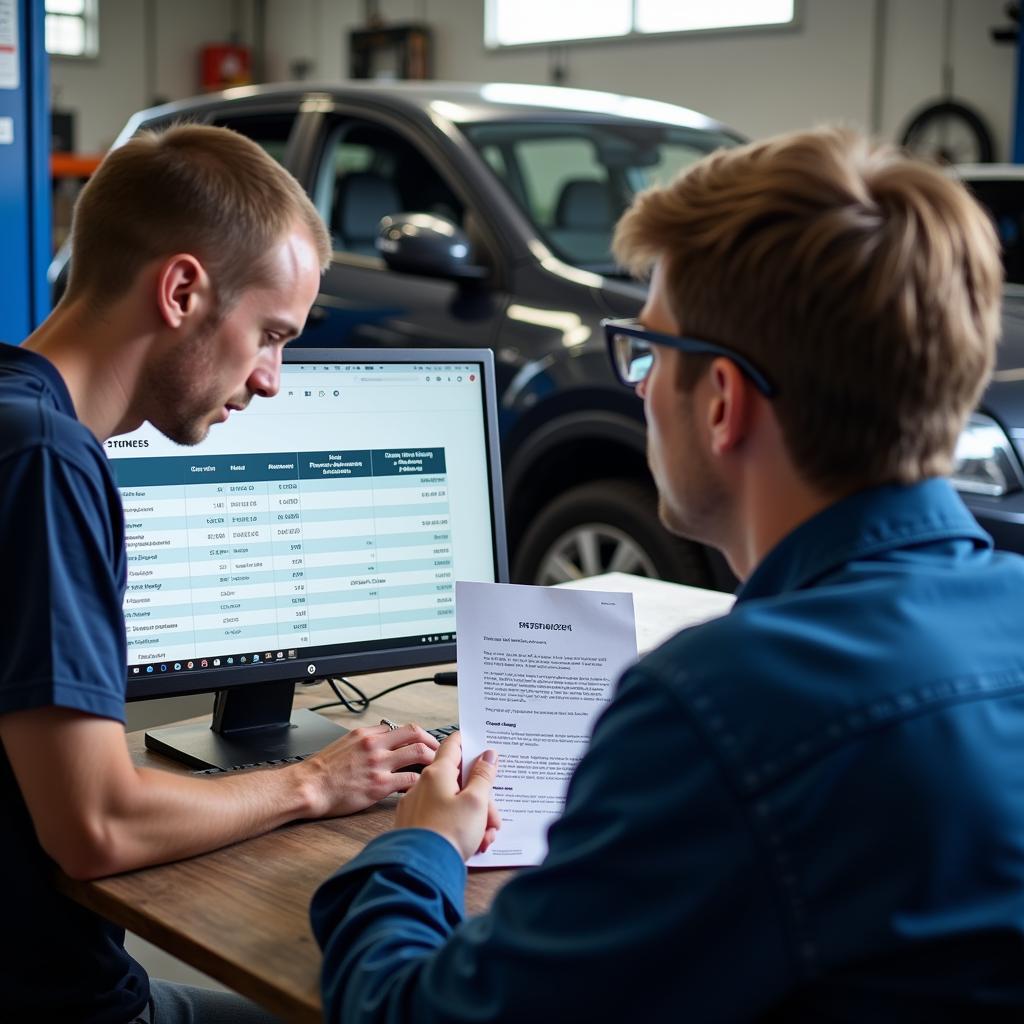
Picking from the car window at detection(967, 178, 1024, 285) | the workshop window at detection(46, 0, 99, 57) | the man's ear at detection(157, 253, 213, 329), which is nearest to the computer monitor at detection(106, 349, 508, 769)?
the man's ear at detection(157, 253, 213, 329)

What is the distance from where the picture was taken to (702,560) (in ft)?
12.1

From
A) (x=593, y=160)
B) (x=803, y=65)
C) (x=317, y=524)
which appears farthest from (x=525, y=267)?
(x=803, y=65)

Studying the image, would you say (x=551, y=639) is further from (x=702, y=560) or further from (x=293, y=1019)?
(x=702, y=560)

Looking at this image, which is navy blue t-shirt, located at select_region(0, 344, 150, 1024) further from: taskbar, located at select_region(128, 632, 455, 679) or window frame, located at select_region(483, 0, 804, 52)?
window frame, located at select_region(483, 0, 804, 52)

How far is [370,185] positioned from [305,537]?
3555 mm

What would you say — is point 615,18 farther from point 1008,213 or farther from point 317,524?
point 317,524

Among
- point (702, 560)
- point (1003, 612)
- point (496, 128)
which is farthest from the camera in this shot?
point (496, 128)

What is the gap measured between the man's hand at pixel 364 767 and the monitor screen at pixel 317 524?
19cm

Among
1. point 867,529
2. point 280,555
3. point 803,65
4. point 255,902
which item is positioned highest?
point 803,65

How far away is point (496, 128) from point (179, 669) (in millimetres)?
3100

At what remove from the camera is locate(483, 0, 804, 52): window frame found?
1103cm

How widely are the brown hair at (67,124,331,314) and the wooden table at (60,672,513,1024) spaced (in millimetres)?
560

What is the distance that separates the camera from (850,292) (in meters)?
0.99

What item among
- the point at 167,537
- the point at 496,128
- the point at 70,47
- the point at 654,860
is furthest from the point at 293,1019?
the point at 70,47
